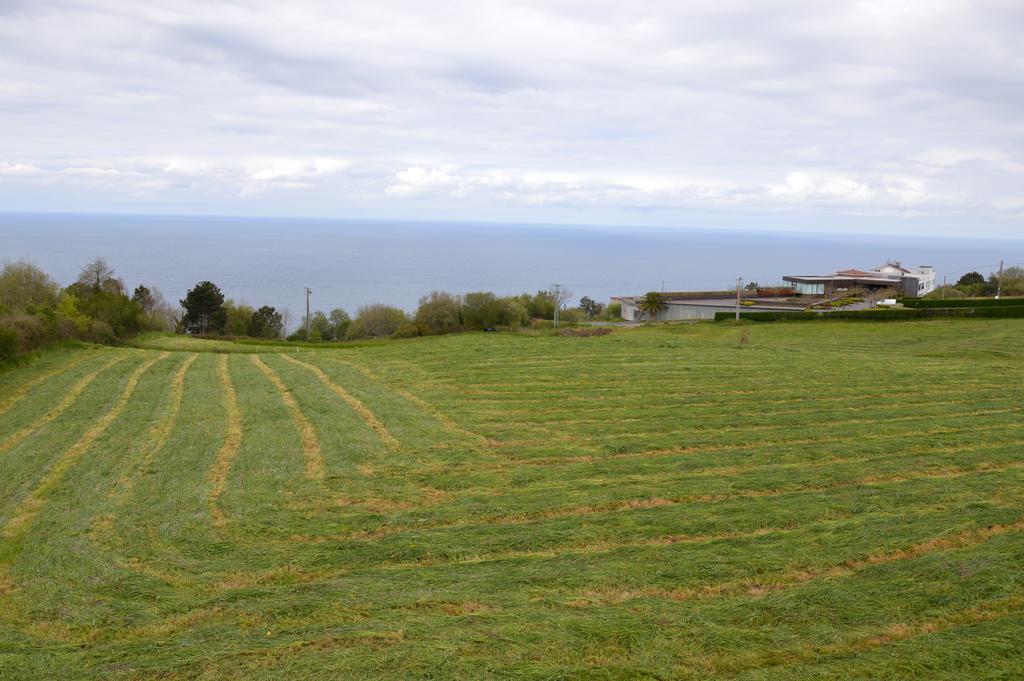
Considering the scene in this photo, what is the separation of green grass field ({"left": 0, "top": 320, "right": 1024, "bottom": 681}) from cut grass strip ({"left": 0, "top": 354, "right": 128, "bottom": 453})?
16 centimetres

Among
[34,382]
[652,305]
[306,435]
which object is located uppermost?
[652,305]

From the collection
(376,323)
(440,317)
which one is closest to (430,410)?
(440,317)

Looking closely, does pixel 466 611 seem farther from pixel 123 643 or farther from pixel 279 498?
pixel 279 498

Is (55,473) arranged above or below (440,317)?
below

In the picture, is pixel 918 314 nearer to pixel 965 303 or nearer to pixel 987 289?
pixel 965 303

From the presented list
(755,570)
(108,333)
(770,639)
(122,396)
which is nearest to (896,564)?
(755,570)

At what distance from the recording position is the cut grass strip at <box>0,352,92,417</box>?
24.3 meters

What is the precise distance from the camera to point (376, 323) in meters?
70.2

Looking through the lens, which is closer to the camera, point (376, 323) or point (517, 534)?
point (517, 534)

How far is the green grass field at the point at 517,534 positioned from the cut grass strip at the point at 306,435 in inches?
5.1

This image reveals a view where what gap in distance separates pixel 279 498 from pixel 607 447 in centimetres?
823

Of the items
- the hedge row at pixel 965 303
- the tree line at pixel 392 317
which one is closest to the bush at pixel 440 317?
the tree line at pixel 392 317

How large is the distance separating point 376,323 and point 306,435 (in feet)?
171

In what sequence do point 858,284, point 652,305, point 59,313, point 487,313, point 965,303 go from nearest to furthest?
point 59,313 < point 965,303 < point 487,313 < point 652,305 < point 858,284
